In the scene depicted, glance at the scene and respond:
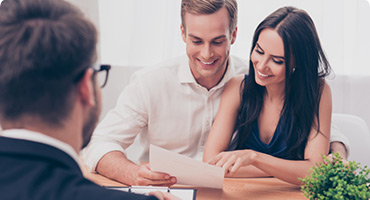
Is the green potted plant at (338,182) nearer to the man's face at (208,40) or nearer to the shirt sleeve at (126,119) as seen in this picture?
the man's face at (208,40)

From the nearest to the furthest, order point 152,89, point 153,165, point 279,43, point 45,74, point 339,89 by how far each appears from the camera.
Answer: point 45,74 → point 153,165 → point 279,43 → point 152,89 → point 339,89

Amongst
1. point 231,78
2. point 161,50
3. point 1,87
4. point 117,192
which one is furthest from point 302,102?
point 161,50

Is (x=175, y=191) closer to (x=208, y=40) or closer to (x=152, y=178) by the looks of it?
(x=152, y=178)

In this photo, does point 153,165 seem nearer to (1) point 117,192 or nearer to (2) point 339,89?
(1) point 117,192

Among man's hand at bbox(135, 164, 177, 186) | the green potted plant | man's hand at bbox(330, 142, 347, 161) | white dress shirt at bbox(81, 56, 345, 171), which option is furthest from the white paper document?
man's hand at bbox(330, 142, 347, 161)

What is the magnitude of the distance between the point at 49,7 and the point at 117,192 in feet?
1.30

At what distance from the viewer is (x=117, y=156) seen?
6.19 feet

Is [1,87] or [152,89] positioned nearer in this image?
[1,87]

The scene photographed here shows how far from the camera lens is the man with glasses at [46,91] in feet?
2.60

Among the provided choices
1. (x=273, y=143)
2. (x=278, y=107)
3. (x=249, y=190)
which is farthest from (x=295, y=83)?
(x=249, y=190)

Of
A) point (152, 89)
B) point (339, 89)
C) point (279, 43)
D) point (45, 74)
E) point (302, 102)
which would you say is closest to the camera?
point (45, 74)

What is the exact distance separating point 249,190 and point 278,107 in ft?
1.69

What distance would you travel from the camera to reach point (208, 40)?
6.54 feet

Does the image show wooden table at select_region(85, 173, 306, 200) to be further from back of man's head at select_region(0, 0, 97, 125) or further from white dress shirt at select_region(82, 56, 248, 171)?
back of man's head at select_region(0, 0, 97, 125)
